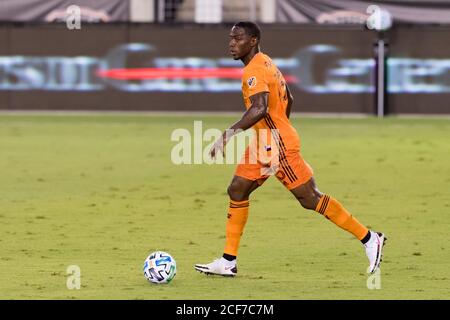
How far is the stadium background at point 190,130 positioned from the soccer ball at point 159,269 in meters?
0.12

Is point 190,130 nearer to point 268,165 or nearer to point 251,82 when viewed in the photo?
point 268,165

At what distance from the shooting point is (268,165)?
1068 cm

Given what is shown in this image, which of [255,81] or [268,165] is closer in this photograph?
[255,81]

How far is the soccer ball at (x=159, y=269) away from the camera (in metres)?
10.2

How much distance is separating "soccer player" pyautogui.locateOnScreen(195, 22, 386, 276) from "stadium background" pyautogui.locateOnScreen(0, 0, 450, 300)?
12.2 inches

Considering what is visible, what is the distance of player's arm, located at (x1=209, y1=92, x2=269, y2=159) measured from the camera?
10289 mm

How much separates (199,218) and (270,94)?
4.15 metres

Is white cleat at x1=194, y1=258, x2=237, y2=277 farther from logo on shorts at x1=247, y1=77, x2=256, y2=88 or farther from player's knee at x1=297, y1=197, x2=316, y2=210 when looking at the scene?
logo on shorts at x1=247, y1=77, x2=256, y2=88

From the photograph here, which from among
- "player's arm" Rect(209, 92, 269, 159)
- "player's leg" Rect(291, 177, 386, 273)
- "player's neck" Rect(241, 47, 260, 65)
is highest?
"player's neck" Rect(241, 47, 260, 65)
